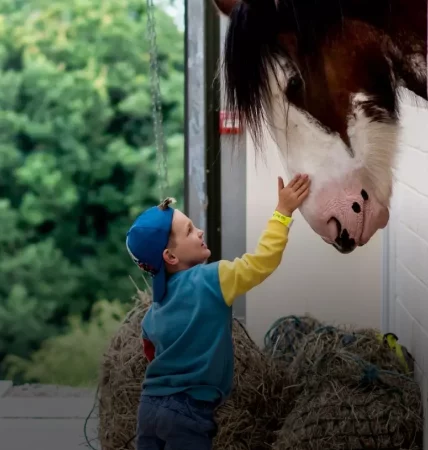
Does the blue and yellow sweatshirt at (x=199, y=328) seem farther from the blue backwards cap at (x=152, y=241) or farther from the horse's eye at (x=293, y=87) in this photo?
the horse's eye at (x=293, y=87)

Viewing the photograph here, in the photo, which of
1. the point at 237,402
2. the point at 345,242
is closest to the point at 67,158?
the point at 237,402

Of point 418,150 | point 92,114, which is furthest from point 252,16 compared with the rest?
point 92,114

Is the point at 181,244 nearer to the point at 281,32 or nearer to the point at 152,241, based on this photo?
the point at 152,241

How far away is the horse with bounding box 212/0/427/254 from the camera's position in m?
2.18

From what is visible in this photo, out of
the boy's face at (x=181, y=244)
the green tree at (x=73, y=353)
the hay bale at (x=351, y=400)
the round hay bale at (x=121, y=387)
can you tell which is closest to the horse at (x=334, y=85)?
the boy's face at (x=181, y=244)

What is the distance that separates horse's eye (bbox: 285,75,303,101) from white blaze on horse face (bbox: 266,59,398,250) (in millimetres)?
14

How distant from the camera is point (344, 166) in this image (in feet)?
7.34

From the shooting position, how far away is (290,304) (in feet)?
9.84

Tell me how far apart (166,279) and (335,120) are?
555 millimetres

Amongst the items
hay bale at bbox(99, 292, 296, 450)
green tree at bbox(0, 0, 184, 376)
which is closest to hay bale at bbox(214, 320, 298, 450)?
hay bale at bbox(99, 292, 296, 450)

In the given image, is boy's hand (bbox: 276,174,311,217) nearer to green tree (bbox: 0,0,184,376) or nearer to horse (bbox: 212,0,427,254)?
horse (bbox: 212,0,427,254)

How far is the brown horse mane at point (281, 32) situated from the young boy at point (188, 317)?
0.22m

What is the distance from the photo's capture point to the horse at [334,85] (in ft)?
7.16

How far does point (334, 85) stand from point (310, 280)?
890 millimetres
